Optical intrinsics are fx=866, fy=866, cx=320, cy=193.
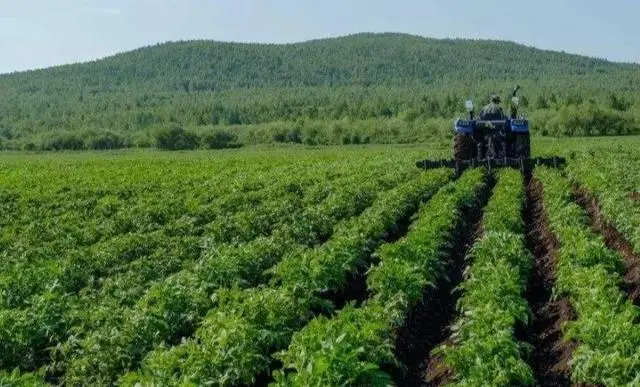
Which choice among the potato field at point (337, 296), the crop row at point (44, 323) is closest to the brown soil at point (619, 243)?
the potato field at point (337, 296)

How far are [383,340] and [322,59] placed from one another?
176m

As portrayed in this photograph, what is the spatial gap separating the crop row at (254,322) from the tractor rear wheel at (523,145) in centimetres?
1409

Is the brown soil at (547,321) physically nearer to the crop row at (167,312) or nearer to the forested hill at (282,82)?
the crop row at (167,312)

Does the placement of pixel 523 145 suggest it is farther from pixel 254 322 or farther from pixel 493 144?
pixel 254 322

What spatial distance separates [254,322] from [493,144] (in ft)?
61.9

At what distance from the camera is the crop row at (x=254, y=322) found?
6836mm

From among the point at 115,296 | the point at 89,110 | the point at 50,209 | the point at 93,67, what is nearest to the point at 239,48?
the point at 93,67

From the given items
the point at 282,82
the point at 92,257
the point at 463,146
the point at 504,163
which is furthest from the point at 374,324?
the point at 282,82

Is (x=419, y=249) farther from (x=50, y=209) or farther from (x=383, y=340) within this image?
(x=50, y=209)

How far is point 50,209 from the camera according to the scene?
851 inches

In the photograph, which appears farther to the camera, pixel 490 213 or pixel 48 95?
pixel 48 95

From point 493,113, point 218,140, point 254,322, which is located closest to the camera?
point 254,322

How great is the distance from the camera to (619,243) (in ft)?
42.3

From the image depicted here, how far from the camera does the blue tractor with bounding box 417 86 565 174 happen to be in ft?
82.2
